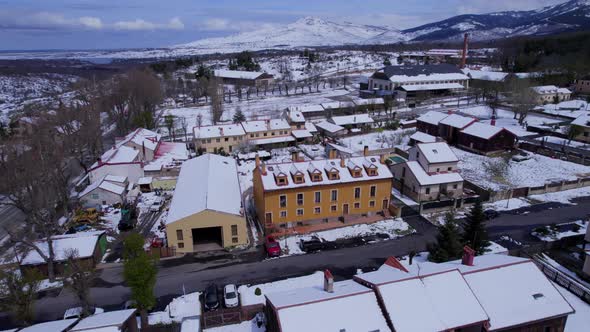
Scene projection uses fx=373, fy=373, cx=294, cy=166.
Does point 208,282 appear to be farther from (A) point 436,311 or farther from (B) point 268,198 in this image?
(A) point 436,311

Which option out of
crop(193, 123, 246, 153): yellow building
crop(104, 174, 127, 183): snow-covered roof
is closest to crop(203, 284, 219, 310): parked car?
crop(104, 174, 127, 183): snow-covered roof

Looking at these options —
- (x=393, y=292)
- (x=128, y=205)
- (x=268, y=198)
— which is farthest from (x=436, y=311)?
(x=128, y=205)

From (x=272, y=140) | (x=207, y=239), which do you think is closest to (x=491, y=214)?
(x=207, y=239)

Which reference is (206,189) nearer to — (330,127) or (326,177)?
(326,177)

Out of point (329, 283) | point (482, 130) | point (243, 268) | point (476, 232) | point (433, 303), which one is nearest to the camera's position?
point (433, 303)

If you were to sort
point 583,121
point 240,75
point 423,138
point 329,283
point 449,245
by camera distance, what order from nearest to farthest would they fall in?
point 329,283 < point 449,245 < point 423,138 < point 583,121 < point 240,75

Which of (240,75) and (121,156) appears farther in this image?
(240,75)

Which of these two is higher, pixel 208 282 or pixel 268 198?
pixel 268 198
